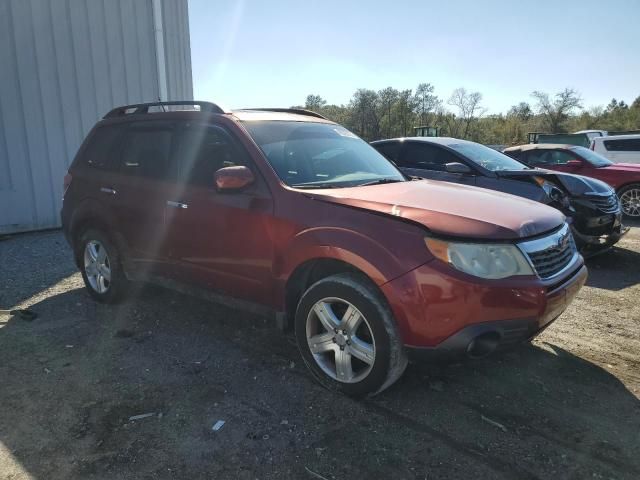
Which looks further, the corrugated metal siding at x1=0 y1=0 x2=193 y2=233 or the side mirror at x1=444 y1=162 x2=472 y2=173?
the corrugated metal siding at x1=0 y1=0 x2=193 y2=233

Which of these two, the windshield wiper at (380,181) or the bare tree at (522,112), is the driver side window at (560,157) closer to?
the windshield wiper at (380,181)

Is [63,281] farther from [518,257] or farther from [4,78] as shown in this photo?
[518,257]

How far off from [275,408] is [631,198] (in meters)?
10.1

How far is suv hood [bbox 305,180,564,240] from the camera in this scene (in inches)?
106

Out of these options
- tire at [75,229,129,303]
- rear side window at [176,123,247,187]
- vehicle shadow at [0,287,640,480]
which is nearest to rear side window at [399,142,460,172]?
vehicle shadow at [0,287,640,480]

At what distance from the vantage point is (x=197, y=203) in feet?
12.2

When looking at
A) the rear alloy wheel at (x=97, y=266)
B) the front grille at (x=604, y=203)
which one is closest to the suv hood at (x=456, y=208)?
the rear alloy wheel at (x=97, y=266)

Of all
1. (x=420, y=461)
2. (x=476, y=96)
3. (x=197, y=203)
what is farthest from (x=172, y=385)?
(x=476, y=96)

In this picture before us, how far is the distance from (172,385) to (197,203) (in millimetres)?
1339

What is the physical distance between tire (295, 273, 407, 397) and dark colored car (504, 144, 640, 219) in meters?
8.15

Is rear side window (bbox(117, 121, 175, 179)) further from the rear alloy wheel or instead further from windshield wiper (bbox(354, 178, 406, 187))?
windshield wiper (bbox(354, 178, 406, 187))

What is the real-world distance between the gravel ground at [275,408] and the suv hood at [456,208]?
1.09m

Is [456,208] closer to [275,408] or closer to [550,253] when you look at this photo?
[550,253]

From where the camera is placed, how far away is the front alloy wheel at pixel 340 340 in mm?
2912
